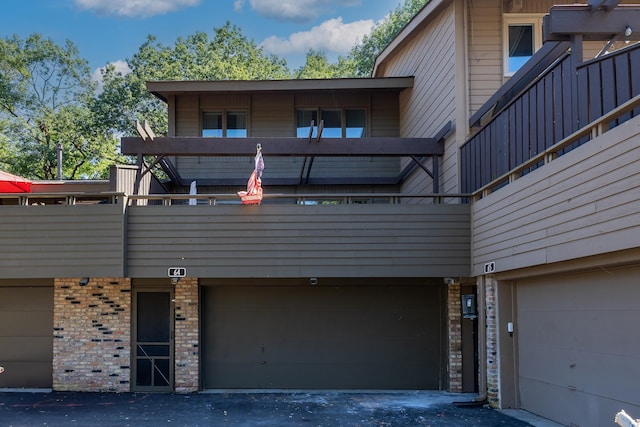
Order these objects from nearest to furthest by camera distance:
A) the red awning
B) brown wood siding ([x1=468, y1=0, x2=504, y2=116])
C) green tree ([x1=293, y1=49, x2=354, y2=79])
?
brown wood siding ([x1=468, y1=0, x2=504, y2=116]) < the red awning < green tree ([x1=293, y1=49, x2=354, y2=79])

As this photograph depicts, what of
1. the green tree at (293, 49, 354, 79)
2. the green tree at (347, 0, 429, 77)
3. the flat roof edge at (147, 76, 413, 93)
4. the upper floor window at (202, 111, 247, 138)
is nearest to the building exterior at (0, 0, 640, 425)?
the flat roof edge at (147, 76, 413, 93)

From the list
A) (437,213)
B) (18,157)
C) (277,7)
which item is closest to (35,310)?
(437,213)

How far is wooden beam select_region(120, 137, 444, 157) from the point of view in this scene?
468 inches

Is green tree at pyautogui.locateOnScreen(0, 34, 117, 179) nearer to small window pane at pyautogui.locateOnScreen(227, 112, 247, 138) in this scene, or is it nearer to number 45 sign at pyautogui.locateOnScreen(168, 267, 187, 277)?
small window pane at pyautogui.locateOnScreen(227, 112, 247, 138)

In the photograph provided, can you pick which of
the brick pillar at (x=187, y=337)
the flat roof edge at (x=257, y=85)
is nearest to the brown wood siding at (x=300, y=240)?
the brick pillar at (x=187, y=337)

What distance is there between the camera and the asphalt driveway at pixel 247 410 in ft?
28.9

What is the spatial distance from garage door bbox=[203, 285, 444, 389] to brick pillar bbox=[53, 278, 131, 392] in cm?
156

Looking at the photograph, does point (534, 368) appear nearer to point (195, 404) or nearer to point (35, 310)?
point (195, 404)

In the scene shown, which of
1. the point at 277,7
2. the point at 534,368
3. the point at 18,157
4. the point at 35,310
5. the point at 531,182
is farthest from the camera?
the point at 277,7

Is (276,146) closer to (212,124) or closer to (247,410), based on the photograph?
(212,124)

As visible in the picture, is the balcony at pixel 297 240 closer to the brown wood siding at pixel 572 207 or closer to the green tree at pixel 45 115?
the brown wood siding at pixel 572 207

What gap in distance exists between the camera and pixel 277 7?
176 ft

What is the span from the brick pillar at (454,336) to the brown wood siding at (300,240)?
1121mm

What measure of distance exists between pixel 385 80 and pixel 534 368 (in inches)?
306
